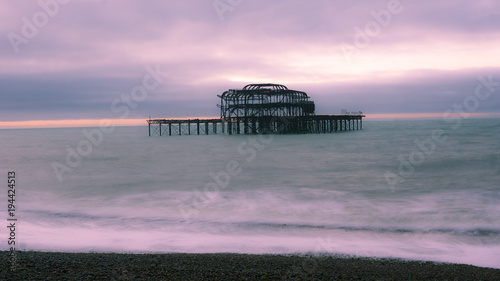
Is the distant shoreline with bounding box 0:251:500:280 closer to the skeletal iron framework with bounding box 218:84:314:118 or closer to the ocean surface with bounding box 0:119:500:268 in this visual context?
the ocean surface with bounding box 0:119:500:268

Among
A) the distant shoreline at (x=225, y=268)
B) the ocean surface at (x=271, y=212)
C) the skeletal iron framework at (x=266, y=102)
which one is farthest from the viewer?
the skeletal iron framework at (x=266, y=102)

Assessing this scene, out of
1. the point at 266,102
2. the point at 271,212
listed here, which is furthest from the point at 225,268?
the point at 266,102

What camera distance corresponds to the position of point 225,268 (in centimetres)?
554

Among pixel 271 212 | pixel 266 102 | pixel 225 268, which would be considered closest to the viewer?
pixel 225 268

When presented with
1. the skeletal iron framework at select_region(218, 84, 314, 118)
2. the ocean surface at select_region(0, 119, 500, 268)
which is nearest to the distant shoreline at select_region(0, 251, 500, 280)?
the ocean surface at select_region(0, 119, 500, 268)

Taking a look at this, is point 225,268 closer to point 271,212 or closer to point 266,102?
point 271,212

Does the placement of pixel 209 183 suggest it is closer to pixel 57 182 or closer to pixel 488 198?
pixel 57 182

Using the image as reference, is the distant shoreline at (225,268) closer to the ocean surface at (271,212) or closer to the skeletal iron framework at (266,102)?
the ocean surface at (271,212)

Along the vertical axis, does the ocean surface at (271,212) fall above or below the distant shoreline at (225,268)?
below

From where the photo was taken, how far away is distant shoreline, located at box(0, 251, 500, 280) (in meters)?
5.16

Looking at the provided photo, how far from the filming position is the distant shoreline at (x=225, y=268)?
5.16m

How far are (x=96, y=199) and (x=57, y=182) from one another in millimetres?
5998

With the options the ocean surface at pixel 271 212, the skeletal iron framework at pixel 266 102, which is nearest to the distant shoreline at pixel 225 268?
the ocean surface at pixel 271 212

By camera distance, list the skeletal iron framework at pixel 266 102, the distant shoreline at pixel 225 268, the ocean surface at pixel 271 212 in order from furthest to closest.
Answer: the skeletal iron framework at pixel 266 102 → the ocean surface at pixel 271 212 → the distant shoreline at pixel 225 268
